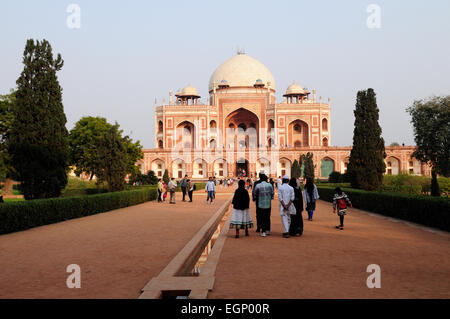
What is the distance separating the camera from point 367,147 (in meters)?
18.6

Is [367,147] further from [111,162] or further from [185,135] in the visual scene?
[185,135]

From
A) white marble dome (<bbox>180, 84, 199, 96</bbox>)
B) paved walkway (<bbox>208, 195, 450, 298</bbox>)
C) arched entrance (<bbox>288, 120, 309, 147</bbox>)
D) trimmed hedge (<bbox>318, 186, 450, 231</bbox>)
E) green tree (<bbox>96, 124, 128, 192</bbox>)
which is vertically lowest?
paved walkway (<bbox>208, 195, 450, 298</bbox>)

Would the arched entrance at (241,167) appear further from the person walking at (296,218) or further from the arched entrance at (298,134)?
the person walking at (296,218)

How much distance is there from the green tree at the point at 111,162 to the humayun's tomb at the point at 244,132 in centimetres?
3355

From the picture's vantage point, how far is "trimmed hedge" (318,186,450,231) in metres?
9.45

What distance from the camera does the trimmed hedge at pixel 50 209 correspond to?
31.4ft

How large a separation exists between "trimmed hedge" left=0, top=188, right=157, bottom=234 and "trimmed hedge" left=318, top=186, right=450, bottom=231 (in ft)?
31.1

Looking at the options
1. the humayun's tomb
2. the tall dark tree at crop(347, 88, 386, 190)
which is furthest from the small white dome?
the tall dark tree at crop(347, 88, 386, 190)

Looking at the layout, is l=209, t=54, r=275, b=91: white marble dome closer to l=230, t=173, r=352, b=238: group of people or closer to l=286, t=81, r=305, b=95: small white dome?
l=286, t=81, r=305, b=95: small white dome

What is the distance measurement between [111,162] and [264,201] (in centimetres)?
1202

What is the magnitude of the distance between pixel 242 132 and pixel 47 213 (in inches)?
2000

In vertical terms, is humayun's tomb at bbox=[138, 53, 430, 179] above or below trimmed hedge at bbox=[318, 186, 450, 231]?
above

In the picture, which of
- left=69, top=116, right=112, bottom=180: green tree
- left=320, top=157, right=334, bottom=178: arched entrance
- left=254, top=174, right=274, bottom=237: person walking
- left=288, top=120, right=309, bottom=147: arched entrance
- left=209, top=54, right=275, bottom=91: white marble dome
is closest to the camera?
left=254, top=174, right=274, bottom=237: person walking
